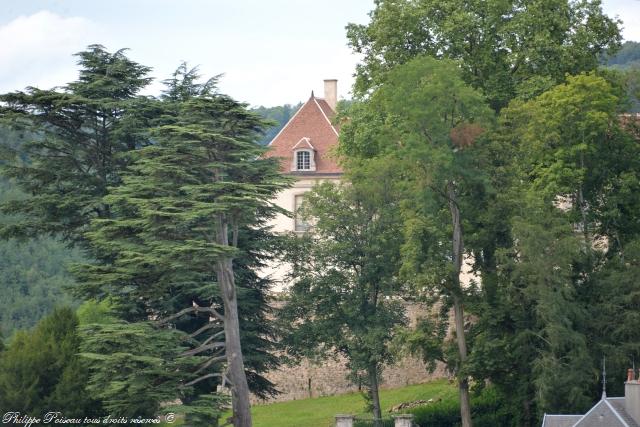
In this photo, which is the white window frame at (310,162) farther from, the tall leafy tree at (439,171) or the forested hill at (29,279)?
the tall leafy tree at (439,171)

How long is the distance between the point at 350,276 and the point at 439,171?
4.64 m

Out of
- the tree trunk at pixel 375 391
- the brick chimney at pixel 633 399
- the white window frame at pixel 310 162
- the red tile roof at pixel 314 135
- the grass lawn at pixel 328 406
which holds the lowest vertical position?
the grass lawn at pixel 328 406

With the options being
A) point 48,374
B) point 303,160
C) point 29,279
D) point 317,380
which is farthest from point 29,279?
point 48,374

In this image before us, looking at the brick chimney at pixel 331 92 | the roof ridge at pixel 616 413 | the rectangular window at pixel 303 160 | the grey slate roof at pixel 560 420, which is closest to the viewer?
the roof ridge at pixel 616 413

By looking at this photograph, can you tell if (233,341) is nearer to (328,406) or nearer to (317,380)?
(328,406)

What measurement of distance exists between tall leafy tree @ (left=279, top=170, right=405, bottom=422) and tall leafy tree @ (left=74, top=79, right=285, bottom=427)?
8.37 feet

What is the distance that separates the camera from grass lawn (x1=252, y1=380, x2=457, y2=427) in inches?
1652

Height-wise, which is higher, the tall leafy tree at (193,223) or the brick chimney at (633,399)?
the tall leafy tree at (193,223)

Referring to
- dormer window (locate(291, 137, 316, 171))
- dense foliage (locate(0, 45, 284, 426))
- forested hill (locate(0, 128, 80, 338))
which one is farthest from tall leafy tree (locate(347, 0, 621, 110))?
forested hill (locate(0, 128, 80, 338))

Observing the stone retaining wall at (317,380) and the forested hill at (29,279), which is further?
the forested hill at (29,279)

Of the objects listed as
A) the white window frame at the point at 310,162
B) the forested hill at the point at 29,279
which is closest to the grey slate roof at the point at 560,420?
the white window frame at the point at 310,162

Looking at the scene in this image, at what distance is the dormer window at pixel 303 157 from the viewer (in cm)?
5631

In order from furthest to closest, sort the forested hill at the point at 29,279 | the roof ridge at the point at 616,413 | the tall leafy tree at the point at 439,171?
1. the forested hill at the point at 29,279
2. the tall leafy tree at the point at 439,171
3. the roof ridge at the point at 616,413

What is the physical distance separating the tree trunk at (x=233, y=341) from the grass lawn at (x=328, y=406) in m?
7.23
